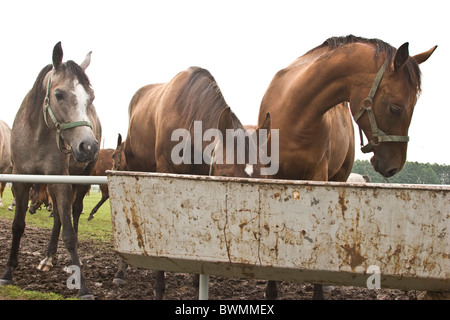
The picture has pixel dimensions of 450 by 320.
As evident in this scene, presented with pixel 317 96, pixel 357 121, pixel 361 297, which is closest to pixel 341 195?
pixel 357 121

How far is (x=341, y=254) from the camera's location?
2.13 m

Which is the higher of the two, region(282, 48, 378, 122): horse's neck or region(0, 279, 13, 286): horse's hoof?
region(282, 48, 378, 122): horse's neck

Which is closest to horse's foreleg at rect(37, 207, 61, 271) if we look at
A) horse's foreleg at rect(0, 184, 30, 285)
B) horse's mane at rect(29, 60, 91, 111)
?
horse's foreleg at rect(0, 184, 30, 285)

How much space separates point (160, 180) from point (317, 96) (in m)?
2.17

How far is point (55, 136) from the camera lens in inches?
183

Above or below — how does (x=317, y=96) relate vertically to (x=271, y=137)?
above

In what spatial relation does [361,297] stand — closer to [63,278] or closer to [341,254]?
[341,254]

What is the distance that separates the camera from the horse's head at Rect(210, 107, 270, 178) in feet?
11.3

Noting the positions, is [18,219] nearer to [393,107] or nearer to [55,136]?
[55,136]

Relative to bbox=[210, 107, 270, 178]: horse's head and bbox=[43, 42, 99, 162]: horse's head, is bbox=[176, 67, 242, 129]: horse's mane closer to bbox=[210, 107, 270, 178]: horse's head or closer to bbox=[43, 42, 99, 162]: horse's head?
bbox=[210, 107, 270, 178]: horse's head

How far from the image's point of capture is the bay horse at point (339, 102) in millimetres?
3480

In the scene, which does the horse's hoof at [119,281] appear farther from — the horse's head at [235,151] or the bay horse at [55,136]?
the horse's head at [235,151]

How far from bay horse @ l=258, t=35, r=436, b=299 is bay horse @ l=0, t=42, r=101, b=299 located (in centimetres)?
179

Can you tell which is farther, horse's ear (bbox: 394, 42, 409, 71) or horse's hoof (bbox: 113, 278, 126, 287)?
horse's hoof (bbox: 113, 278, 126, 287)
